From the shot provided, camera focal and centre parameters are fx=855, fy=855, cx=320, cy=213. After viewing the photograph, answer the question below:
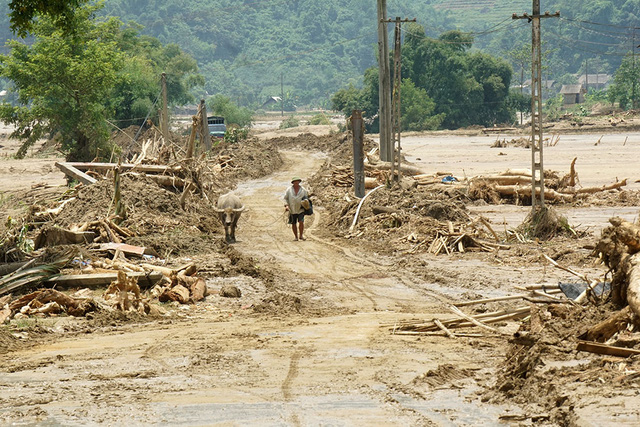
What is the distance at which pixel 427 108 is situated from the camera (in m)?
79.9

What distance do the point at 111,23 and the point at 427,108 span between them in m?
44.2

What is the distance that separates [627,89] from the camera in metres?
93.1

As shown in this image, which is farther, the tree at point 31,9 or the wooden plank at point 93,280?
the wooden plank at point 93,280

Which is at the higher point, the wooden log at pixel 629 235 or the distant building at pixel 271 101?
the distant building at pixel 271 101

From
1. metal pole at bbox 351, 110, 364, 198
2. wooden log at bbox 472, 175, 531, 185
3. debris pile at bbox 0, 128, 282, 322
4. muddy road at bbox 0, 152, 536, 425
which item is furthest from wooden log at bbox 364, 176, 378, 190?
muddy road at bbox 0, 152, 536, 425

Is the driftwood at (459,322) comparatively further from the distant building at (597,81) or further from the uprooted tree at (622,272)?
the distant building at (597,81)

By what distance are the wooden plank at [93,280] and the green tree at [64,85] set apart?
2085 centimetres

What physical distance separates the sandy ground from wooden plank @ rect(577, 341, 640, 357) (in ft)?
2.83

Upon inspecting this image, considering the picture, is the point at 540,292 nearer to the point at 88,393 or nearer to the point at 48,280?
the point at 88,393

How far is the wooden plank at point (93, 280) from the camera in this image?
43.7 feet

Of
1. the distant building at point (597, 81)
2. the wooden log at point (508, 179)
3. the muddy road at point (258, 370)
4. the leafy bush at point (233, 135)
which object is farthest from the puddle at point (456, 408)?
the distant building at point (597, 81)

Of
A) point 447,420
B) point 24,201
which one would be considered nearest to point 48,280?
point 447,420

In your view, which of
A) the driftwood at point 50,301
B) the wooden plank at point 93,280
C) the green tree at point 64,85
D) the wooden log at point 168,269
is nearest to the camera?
the driftwood at point 50,301

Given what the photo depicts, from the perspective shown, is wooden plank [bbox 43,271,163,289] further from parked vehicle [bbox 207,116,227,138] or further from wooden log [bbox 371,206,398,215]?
parked vehicle [bbox 207,116,227,138]
